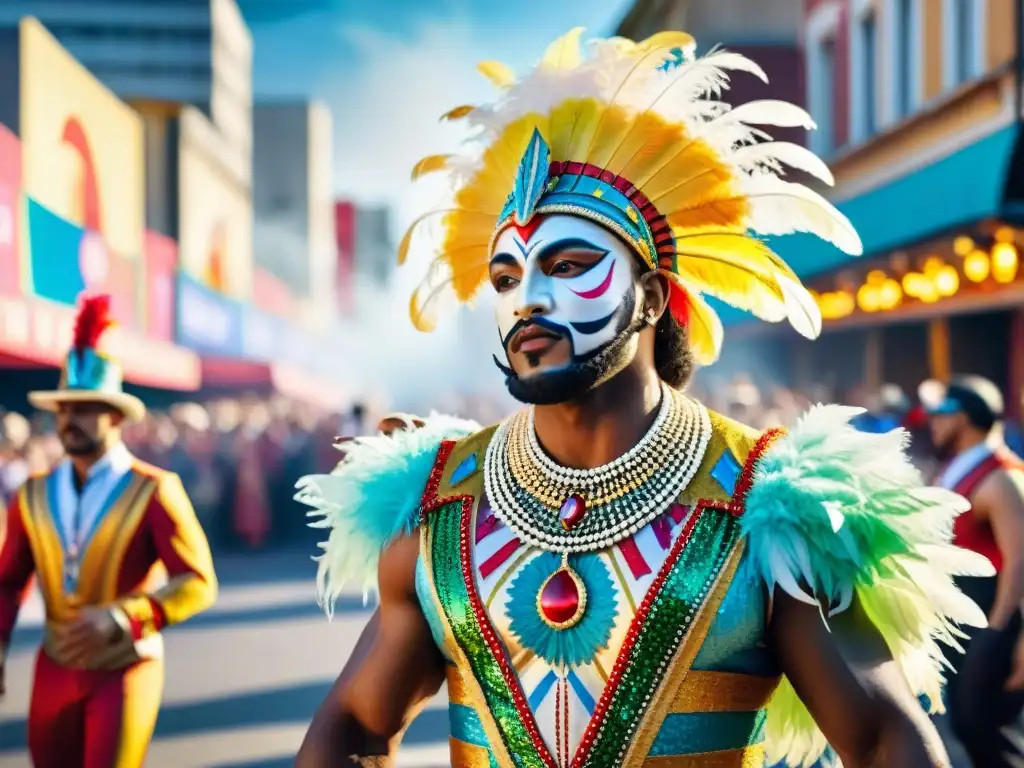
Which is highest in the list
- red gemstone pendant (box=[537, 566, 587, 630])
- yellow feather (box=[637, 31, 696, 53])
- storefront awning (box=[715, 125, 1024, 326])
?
storefront awning (box=[715, 125, 1024, 326])

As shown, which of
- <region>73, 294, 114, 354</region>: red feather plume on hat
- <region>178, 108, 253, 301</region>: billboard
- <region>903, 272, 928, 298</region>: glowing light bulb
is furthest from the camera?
<region>178, 108, 253, 301</region>: billboard

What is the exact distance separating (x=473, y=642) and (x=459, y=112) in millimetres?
Result: 1188

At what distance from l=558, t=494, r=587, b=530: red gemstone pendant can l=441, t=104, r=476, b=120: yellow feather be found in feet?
3.03

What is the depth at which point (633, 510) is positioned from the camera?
264cm

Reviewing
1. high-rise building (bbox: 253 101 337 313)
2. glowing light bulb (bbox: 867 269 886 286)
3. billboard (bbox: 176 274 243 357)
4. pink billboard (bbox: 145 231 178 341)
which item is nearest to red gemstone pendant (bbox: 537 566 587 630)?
glowing light bulb (bbox: 867 269 886 286)

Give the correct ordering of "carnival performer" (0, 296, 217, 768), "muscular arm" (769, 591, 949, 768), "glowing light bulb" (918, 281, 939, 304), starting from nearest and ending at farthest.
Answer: "muscular arm" (769, 591, 949, 768) < "carnival performer" (0, 296, 217, 768) < "glowing light bulb" (918, 281, 939, 304)

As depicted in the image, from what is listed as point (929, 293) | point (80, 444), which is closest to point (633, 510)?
point (80, 444)

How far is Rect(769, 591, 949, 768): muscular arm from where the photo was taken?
2348 millimetres

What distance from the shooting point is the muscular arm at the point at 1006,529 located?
18.7ft

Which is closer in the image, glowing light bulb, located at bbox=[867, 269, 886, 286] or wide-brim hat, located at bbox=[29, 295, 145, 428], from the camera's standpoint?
wide-brim hat, located at bbox=[29, 295, 145, 428]

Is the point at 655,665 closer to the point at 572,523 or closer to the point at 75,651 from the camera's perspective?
the point at 572,523

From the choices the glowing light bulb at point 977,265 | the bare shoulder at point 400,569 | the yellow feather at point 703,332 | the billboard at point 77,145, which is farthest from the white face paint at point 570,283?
the billboard at point 77,145

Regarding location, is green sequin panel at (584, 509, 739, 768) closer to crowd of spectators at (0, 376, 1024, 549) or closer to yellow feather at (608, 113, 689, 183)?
yellow feather at (608, 113, 689, 183)

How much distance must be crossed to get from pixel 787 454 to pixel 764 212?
1.77ft
